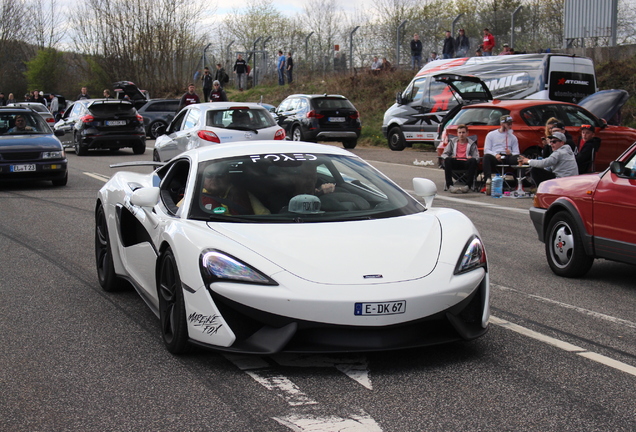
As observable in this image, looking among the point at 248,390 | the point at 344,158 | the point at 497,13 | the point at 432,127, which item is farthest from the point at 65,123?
the point at 248,390

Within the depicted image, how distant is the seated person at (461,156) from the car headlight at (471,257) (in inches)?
394

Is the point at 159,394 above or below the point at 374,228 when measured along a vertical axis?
below

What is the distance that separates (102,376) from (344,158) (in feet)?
7.79

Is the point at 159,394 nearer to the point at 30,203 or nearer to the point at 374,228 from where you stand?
the point at 374,228

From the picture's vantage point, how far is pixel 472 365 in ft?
14.9

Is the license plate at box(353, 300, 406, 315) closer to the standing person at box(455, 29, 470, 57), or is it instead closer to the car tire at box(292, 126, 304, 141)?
the car tire at box(292, 126, 304, 141)

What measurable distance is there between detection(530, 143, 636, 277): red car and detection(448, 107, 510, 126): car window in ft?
25.6

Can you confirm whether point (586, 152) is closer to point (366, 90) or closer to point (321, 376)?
point (321, 376)

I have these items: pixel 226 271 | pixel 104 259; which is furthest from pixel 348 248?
pixel 104 259

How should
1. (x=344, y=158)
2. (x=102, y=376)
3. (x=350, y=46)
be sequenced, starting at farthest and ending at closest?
(x=350, y=46) → (x=344, y=158) → (x=102, y=376)

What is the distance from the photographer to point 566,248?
7453 millimetres

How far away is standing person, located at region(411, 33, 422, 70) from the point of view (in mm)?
33144

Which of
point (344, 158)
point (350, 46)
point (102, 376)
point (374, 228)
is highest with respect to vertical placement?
point (350, 46)

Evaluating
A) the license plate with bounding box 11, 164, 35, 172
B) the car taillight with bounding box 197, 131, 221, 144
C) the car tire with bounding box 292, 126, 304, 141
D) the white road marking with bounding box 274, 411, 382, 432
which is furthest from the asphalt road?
the car tire with bounding box 292, 126, 304, 141
